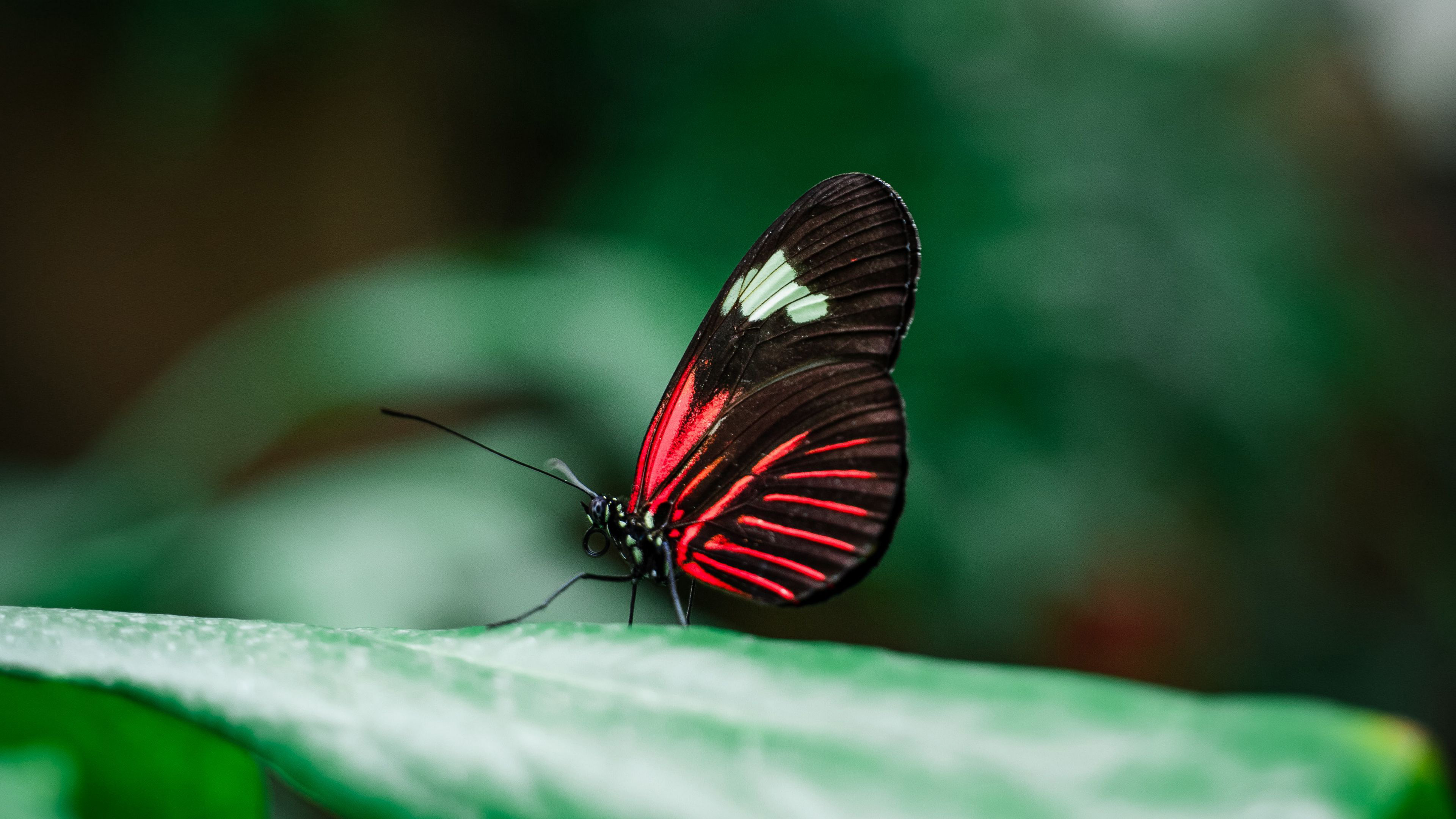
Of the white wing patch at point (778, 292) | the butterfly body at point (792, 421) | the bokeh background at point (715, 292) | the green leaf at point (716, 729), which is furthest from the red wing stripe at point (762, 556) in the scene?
the bokeh background at point (715, 292)

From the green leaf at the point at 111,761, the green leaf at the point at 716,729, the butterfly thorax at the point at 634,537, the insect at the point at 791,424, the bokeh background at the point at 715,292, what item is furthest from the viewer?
the bokeh background at the point at 715,292

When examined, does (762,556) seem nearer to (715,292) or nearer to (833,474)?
(833,474)

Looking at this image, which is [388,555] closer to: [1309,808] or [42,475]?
[42,475]

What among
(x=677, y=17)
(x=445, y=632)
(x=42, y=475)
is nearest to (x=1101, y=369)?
(x=677, y=17)

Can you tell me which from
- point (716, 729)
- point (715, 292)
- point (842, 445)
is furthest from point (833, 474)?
point (715, 292)

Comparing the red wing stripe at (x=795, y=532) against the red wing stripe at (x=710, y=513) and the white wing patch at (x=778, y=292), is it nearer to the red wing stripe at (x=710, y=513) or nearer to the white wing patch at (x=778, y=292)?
the red wing stripe at (x=710, y=513)

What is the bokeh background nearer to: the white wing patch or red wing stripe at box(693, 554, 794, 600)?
red wing stripe at box(693, 554, 794, 600)
